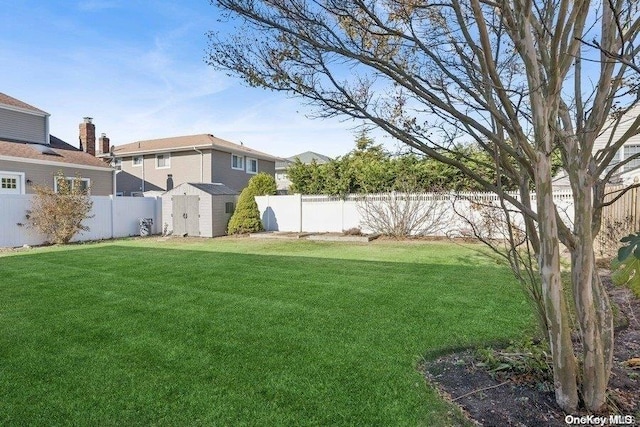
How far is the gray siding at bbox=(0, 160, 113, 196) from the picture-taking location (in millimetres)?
14812

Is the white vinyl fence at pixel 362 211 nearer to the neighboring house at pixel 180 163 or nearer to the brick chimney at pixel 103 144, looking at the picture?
the neighboring house at pixel 180 163

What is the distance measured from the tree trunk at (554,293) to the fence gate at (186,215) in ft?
47.1

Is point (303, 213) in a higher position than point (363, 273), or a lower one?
higher

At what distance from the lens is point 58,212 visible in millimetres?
12352

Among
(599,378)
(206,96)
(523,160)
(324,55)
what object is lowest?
(599,378)

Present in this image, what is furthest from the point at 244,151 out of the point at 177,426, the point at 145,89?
the point at 177,426

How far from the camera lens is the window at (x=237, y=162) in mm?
22109

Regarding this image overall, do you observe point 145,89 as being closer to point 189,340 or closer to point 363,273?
point 363,273

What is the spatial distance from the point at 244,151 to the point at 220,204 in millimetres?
7868

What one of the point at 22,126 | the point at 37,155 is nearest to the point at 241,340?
the point at 37,155

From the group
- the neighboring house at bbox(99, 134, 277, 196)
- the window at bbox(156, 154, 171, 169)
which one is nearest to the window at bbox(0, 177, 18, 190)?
the neighboring house at bbox(99, 134, 277, 196)

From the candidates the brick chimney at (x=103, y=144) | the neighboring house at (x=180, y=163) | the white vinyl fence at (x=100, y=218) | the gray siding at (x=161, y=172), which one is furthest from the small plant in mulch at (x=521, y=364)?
the brick chimney at (x=103, y=144)

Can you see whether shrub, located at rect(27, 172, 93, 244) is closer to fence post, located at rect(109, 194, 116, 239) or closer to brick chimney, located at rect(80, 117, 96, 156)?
fence post, located at rect(109, 194, 116, 239)

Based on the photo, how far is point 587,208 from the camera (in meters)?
2.03
